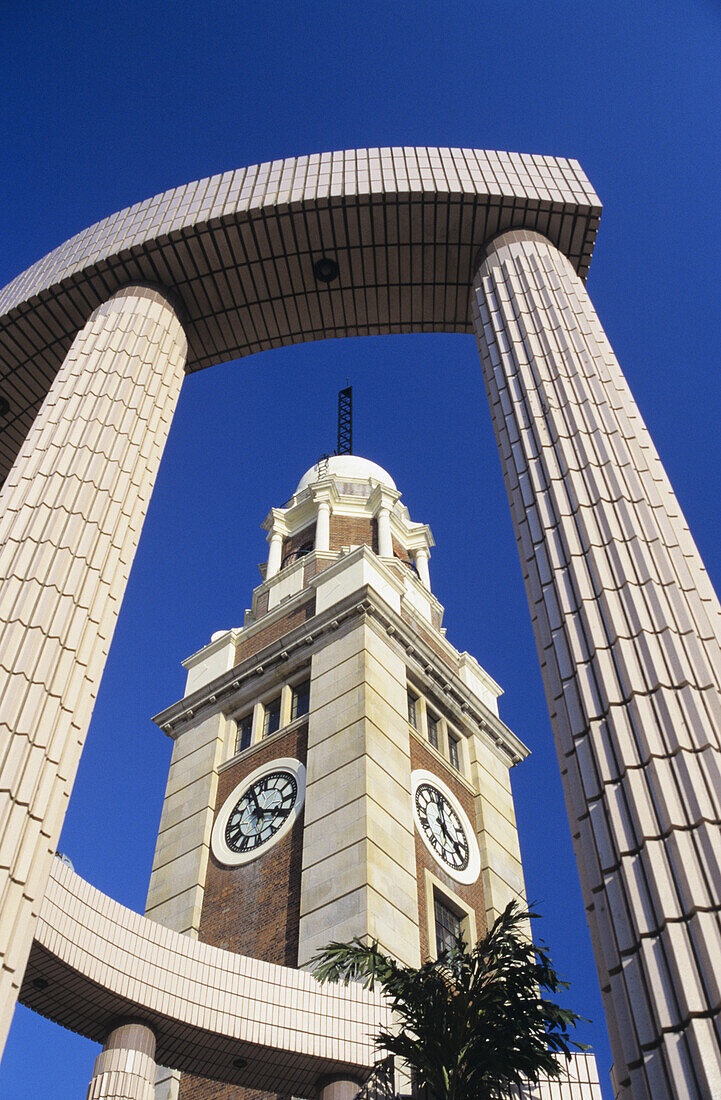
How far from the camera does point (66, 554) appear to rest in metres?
13.0

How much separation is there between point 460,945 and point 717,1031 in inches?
417

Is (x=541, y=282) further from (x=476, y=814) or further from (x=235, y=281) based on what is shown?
(x=476, y=814)

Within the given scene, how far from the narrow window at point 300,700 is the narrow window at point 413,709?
12.1 feet

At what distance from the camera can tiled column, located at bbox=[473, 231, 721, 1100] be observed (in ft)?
25.2

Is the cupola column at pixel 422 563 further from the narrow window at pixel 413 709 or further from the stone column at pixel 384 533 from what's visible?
the narrow window at pixel 413 709

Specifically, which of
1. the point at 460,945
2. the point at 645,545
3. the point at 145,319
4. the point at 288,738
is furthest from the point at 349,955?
the point at 288,738

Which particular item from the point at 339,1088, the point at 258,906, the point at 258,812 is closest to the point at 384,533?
the point at 258,812

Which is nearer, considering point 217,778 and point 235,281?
point 235,281

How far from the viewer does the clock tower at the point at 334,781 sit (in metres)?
28.9

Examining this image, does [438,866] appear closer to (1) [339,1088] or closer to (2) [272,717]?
(2) [272,717]

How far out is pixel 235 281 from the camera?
18.5 metres

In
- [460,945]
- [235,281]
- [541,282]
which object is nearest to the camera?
[541,282]

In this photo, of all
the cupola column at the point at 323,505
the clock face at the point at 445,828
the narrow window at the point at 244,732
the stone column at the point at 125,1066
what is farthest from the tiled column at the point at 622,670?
the cupola column at the point at 323,505

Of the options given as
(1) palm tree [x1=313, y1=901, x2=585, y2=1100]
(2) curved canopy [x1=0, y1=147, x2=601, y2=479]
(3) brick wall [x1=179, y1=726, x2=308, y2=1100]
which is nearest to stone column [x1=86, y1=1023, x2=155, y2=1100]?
(1) palm tree [x1=313, y1=901, x2=585, y2=1100]
